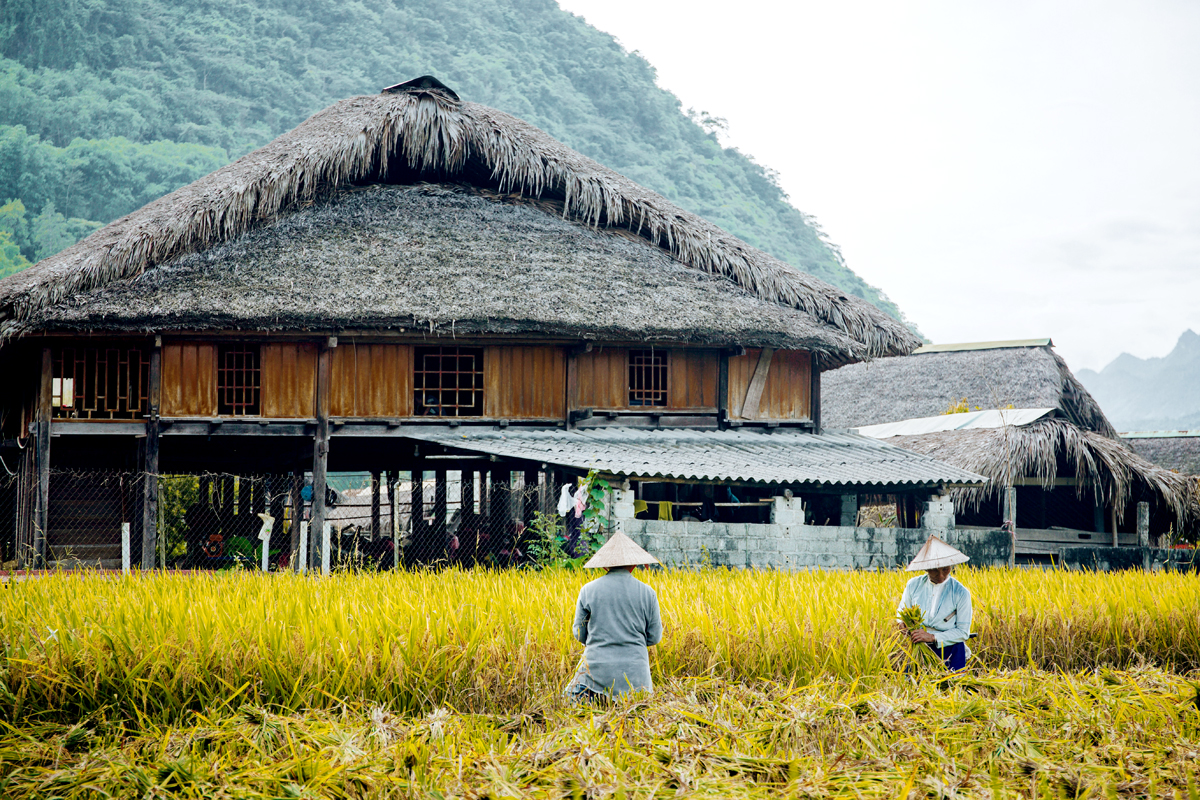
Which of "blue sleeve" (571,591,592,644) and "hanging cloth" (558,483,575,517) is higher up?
"hanging cloth" (558,483,575,517)

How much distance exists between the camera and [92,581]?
7.27m

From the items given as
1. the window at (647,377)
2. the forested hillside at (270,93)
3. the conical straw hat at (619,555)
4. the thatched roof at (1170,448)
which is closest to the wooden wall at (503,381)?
the window at (647,377)

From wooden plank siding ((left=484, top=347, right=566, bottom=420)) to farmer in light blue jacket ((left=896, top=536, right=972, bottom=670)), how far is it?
8.68 m

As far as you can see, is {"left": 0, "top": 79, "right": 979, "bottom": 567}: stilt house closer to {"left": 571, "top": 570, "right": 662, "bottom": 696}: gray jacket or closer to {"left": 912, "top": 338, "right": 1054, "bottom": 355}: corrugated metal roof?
{"left": 571, "top": 570, "right": 662, "bottom": 696}: gray jacket

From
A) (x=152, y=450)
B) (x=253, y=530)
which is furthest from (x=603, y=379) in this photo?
(x=253, y=530)

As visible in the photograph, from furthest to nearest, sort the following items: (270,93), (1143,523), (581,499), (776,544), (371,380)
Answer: (270,93), (1143,523), (371,380), (776,544), (581,499)

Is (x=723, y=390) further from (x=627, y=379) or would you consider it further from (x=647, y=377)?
(x=627, y=379)

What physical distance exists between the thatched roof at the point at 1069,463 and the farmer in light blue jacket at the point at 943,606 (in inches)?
398

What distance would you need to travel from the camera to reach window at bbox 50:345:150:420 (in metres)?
12.9

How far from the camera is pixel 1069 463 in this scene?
16.4 meters

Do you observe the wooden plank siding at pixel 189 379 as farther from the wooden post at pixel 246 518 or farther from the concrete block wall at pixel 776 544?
the concrete block wall at pixel 776 544

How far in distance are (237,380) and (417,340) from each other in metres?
2.58

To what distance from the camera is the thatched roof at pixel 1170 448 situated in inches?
914

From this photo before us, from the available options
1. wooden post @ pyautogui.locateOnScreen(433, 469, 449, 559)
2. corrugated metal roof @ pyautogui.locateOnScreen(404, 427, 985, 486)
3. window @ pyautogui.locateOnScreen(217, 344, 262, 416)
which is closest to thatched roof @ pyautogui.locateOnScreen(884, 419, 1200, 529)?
corrugated metal roof @ pyautogui.locateOnScreen(404, 427, 985, 486)
